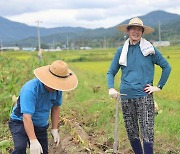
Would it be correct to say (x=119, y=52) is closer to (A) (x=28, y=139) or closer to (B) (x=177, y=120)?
(A) (x=28, y=139)

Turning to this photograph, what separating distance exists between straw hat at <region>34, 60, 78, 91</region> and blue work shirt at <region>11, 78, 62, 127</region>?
0.10 metres

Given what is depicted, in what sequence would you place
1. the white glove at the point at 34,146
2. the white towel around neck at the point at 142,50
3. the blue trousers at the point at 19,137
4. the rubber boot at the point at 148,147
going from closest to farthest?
the white glove at the point at 34,146
the blue trousers at the point at 19,137
the white towel around neck at the point at 142,50
the rubber boot at the point at 148,147

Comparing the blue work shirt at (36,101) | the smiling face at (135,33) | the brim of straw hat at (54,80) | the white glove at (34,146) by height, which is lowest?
the white glove at (34,146)

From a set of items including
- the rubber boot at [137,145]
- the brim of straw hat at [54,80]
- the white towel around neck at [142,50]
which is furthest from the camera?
the rubber boot at [137,145]

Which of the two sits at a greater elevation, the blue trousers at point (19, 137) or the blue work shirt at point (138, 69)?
the blue work shirt at point (138, 69)

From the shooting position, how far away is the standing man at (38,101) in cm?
326

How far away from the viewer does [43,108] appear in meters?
3.48

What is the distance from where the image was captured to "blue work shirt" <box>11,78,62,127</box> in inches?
128

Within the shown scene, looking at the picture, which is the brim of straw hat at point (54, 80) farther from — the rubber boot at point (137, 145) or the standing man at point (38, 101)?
the rubber boot at point (137, 145)

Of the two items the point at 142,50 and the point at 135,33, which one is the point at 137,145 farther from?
the point at 135,33

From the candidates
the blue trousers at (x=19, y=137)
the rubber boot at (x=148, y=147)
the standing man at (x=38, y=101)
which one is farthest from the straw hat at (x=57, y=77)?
the rubber boot at (x=148, y=147)

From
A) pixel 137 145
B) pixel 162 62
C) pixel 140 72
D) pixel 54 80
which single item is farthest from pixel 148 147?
pixel 54 80

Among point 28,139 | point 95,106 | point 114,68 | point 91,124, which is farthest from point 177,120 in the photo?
point 28,139

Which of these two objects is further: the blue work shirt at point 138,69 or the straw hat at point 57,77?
the blue work shirt at point 138,69
